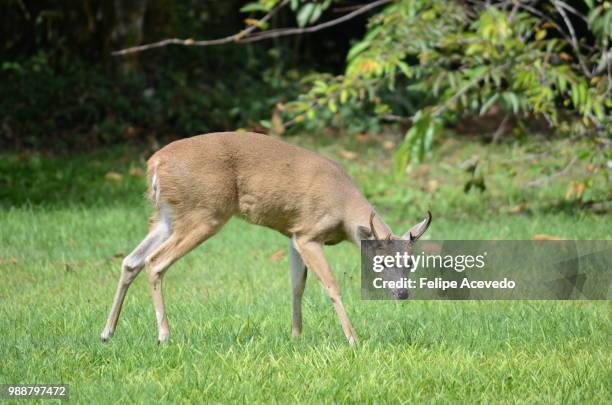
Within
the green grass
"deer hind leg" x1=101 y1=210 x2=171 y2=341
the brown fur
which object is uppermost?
the brown fur

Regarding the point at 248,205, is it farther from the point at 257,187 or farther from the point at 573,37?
the point at 573,37

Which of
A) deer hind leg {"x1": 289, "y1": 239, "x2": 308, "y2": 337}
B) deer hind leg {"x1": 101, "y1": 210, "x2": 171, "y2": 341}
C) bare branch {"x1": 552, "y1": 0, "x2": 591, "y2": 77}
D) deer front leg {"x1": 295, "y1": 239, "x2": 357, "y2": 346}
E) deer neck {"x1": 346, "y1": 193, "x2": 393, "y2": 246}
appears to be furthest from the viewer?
bare branch {"x1": 552, "y1": 0, "x2": 591, "y2": 77}

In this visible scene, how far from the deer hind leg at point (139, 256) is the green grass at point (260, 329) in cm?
A: 24

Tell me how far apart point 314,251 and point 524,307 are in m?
1.76

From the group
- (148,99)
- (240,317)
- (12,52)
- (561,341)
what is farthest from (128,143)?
(561,341)

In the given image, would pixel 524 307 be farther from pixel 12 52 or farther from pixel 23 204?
pixel 12 52

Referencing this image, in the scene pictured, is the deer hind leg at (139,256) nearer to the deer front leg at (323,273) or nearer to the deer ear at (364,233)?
the deer front leg at (323,273)

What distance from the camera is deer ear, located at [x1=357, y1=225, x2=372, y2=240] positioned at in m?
6.60

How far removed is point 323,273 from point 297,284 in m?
0.33

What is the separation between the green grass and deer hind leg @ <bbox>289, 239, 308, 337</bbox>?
0.09 metres

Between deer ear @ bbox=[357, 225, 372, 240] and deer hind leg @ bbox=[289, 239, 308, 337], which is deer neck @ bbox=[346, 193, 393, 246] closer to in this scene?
deer ear @ bbox=[357, 225, 372, 240]

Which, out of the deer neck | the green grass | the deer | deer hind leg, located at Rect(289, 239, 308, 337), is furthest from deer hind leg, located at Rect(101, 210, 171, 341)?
the deer neck

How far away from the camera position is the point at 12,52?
16.4m

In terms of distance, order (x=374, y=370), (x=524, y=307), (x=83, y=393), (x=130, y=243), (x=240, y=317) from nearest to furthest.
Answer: (x=83, y=393), (x=374, y=370), (x=240, y=317), (x=524, y=307), (x=130, y=243)
